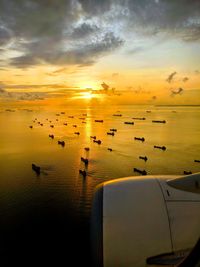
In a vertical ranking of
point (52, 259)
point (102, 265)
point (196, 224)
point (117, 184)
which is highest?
point (117, 184)

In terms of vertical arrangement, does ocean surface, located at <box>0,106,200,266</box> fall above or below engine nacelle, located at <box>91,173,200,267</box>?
below

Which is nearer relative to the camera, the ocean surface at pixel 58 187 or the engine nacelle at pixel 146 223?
the engine nacelle at pixel 146 223

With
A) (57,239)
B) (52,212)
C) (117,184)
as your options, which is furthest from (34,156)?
(117,184)

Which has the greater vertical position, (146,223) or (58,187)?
(146,223)

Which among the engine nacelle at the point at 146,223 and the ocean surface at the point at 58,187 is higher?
the engine nacelle at the point at 146,223

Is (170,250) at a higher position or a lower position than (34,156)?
higher

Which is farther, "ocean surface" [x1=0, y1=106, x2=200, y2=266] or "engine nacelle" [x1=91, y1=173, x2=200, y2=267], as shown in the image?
"ocean surface" [x1=0, y1=106, x2=200, y2=266]

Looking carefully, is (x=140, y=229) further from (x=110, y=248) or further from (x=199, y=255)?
(x=199, y=255)

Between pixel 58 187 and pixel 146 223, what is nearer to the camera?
pixel 146 223
